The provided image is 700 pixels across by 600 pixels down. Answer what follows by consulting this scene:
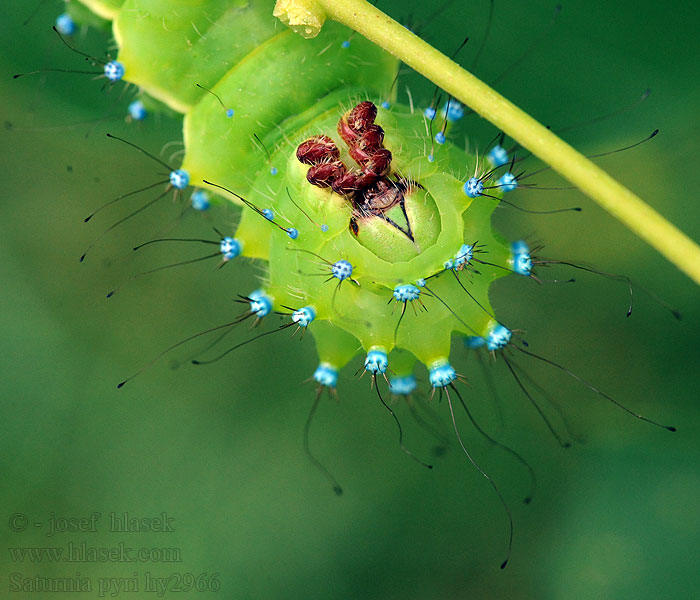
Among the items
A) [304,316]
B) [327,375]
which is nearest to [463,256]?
[304,316]

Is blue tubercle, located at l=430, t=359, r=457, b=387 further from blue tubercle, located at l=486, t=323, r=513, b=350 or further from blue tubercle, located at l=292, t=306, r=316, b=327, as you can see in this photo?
blue tubercle, located at l=292, t=306, r=316, b=327

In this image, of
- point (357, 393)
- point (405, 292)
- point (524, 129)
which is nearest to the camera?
point (524, 129)

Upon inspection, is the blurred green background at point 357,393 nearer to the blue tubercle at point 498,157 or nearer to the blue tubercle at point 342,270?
the blue tubercle at point 498,157

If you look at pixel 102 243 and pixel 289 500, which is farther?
pixel 102 243

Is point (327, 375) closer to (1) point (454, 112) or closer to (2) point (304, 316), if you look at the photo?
(2) point (304, 316)

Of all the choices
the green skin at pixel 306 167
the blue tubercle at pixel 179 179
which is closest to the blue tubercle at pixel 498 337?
the green skin at pixel 306 167

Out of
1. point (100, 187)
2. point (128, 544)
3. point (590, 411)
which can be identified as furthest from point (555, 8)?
A: point (128, 544)

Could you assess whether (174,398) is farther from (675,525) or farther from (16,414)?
(675,525)

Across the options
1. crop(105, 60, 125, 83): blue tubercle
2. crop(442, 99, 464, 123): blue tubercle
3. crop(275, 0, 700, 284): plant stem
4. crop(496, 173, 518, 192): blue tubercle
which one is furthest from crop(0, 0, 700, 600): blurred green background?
crop(275, 0, 700, 284): plant stem
